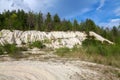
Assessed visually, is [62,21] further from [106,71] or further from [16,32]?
[106,71]

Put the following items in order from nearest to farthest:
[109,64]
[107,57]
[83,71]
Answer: [83,71]
[109,64]
[107,57]

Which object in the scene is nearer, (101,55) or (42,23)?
(101,55)

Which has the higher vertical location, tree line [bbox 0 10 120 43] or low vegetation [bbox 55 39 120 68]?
tree line [bbox 0 10 120 43]

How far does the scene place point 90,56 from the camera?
21.1 meters

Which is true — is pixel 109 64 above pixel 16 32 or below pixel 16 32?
below

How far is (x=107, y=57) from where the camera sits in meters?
20.4

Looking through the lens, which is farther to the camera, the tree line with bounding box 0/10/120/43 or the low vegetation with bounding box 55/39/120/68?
the tree line with bounding box 0/10/120/43

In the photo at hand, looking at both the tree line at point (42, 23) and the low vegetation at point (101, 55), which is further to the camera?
the tree line at point (42, 23)

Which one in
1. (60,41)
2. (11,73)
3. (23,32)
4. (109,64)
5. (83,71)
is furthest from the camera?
(23,32)

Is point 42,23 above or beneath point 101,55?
above

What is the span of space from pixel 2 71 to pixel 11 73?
3.04 ft

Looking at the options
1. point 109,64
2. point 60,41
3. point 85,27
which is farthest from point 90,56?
point 85,27

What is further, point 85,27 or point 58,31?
point 85,27

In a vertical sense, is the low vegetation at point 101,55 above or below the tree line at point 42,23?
Answer: below
